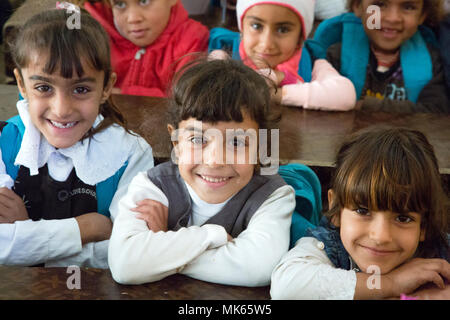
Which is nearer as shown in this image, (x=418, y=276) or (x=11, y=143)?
(x=418, y=276)

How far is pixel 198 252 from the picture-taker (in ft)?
4.25

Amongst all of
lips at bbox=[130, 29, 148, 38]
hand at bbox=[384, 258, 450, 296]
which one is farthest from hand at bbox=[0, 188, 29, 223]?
lips at bbox=[130, 29, 148, 38]

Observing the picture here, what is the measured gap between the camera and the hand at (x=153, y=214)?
137cm

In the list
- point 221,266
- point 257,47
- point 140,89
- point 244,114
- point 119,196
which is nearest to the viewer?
point 221,266

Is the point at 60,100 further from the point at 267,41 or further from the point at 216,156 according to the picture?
the point at 267,41

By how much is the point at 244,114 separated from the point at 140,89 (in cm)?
126

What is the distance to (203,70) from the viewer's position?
143 centimetres

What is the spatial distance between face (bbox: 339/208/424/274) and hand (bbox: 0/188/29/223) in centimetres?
80

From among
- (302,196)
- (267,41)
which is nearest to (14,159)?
(302,196)

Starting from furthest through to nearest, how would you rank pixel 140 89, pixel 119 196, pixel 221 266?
pixel 140 89, pixel 119 196, pixel 221 266

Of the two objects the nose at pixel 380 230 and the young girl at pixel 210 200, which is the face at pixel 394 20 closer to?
the young girl at pixel 210 200

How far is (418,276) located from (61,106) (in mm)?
910
